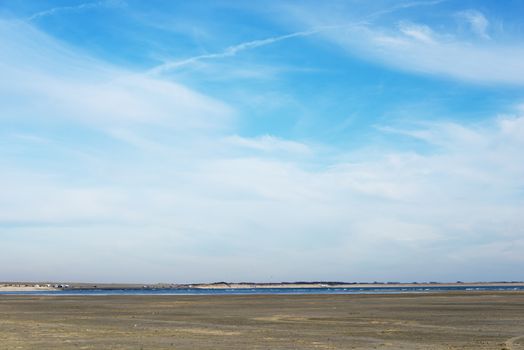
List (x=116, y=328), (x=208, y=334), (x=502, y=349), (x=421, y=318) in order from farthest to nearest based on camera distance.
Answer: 1. (x=421, y=318)
2. (x=116, y=328)
3. (x=208, y=334)
4. (x=502, y=349)

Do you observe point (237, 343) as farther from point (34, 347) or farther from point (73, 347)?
point (34, 347)

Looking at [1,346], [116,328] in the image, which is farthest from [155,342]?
[116,328]

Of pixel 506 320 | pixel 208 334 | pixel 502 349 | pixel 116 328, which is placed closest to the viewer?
pixel 502 349

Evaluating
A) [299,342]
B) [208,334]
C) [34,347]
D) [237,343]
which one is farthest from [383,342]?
[34,347]

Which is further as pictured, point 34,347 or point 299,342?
point 299,342

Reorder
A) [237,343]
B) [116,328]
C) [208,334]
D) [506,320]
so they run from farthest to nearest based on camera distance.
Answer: [506,320]
[116,328]
[208,334]
[237,343]

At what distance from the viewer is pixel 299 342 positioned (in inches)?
1059

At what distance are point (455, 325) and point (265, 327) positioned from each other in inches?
471

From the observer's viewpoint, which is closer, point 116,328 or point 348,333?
point 348,333

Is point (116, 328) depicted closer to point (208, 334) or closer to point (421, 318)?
point (208, 334)

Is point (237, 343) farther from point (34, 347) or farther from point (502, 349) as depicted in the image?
point (502, 349)

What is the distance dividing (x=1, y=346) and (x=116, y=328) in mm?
10580

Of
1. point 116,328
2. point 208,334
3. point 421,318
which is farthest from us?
point 421,318

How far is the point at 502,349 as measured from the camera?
78.0 feet
